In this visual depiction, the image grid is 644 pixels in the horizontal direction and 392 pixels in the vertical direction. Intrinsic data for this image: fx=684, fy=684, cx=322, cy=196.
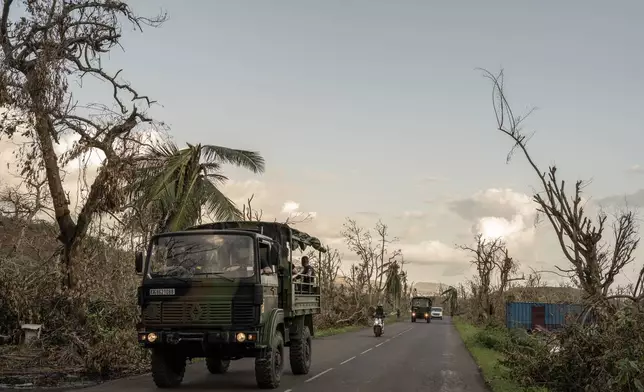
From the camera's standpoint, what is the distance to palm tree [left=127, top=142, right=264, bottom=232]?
2109 centimetres

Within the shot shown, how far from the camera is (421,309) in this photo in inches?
3206

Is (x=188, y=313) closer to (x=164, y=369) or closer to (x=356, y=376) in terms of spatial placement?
(x=164, y=369)

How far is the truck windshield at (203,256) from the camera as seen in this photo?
1337 cm

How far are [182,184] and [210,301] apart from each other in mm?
→ 9656

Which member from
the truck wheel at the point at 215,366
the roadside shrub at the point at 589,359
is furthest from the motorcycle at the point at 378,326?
the roadside shrub at the point at 589,359

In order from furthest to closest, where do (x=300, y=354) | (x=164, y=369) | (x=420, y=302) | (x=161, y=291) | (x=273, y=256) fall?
(x=420, y=302) → (x=300, y=354) → (x=273, y=256) → (x=164, y=369) → (x=161, y=291)

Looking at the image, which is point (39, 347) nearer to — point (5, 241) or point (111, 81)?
point (5, 241)

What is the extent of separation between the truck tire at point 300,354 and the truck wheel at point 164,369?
3.23 metres

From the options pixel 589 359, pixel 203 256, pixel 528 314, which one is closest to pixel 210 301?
pixel 203 256

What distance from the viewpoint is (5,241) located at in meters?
22.2

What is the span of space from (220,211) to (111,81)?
5343 millimetres

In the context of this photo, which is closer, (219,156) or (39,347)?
(39,347)

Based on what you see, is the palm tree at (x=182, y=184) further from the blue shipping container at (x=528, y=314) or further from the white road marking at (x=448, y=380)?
the blue shipping container at (x=528, y=314)

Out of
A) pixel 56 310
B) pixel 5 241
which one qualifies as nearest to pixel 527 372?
pixel 56 310
